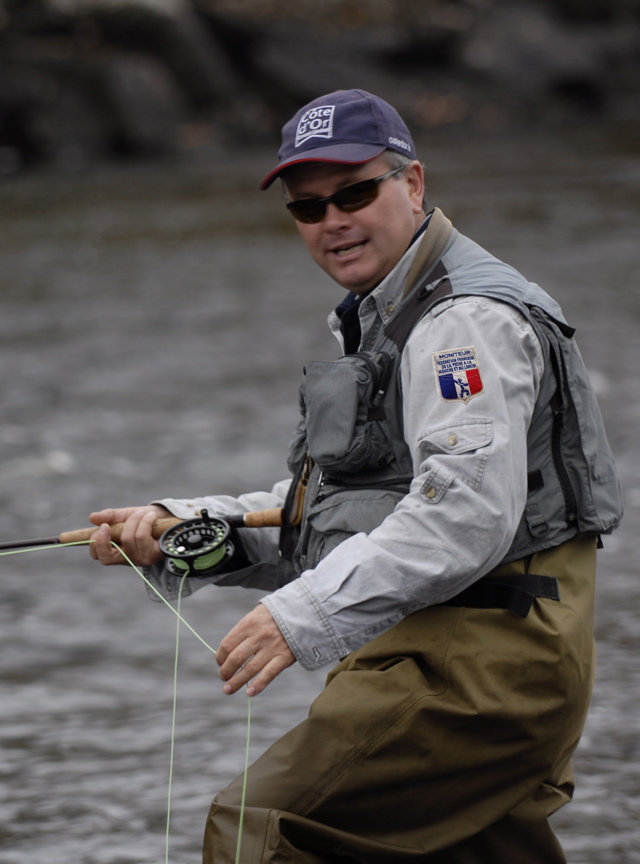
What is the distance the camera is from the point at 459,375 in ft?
7.52

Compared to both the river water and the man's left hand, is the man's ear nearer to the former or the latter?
the man's left hand

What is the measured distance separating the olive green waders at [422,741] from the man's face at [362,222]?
0.66m

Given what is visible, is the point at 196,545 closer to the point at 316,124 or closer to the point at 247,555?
the point at 247,555

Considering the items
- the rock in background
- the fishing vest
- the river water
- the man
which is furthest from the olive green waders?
the rock in background

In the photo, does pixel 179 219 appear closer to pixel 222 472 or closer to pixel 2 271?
pixel 2 271

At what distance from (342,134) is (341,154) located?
0.16 feet

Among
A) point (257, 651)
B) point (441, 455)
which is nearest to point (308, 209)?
point (441, 455)

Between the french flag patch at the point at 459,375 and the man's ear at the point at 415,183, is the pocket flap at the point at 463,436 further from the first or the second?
the man's ear at the point at 415,183

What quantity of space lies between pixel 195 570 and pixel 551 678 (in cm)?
83

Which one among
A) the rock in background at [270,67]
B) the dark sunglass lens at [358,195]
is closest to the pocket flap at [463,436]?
the dark sunglass lens at [358,195]

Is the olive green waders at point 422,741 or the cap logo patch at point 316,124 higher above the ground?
the cap logo patch at point 316,124

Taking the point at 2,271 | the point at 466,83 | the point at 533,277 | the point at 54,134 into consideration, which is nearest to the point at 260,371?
the point at 533,277

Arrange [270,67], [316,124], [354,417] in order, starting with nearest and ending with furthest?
1. [354,417]
2. [316,124]
3. [270,67]

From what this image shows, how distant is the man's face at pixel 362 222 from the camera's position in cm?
261
